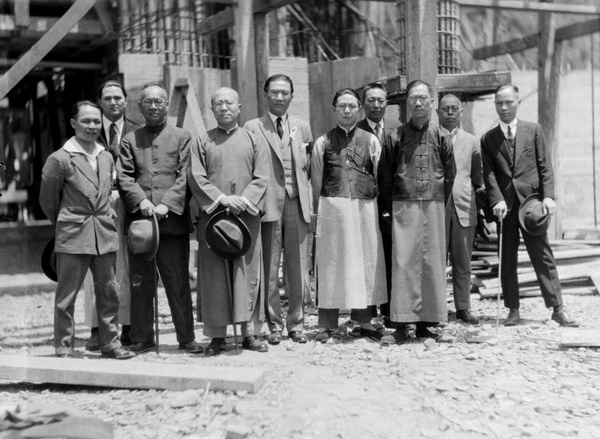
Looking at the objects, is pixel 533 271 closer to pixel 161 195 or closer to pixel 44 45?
pixel 161 195

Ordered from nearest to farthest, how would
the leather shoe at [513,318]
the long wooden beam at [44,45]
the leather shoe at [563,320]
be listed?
the long wooden beam at [44,45], the leather shoe at [563,320], the leather shoe at [513,318]

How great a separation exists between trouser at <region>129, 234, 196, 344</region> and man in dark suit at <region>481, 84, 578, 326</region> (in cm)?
256

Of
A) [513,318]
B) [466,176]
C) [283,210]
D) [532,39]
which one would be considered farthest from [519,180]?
[532,39]

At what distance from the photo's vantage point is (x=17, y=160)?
593 inches

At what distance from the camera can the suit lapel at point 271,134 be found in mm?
6566

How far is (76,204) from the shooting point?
5965mm

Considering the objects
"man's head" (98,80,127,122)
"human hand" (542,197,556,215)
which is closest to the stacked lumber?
"human hand" (542,197,556,215)

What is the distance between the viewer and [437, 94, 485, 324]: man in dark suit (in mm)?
7391

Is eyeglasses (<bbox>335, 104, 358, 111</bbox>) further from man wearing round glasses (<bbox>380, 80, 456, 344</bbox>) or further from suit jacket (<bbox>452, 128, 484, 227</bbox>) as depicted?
suit jacket (<bbox>452, 128, 484, 227</bbox>)

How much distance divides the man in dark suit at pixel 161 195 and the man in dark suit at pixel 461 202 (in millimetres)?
2323

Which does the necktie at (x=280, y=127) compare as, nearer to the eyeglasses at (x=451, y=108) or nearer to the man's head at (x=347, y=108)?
the man's head at (x=347, y=108)

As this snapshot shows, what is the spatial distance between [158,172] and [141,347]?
4.22 feet

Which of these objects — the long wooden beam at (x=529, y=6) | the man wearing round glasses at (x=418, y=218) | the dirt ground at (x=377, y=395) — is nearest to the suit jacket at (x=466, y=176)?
the man wearing round glasses at (x=418, y=218)

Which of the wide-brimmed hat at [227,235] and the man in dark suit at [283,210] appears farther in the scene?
the man in dark suit at [283,210]
